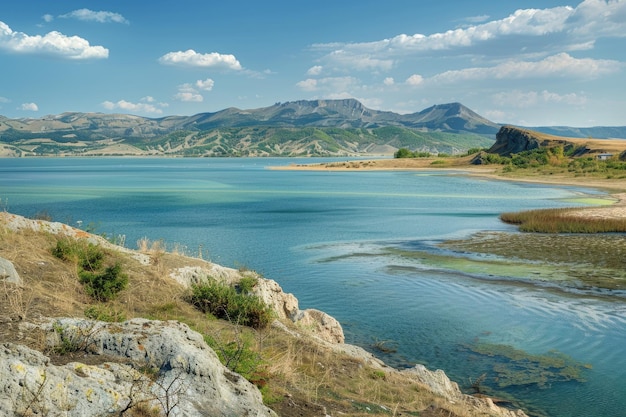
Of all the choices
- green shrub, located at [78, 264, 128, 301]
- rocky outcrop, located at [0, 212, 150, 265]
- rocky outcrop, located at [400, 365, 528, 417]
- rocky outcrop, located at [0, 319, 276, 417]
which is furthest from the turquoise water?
rocky outcrop, located at [0, 319, 276, 417]

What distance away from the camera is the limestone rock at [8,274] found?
10.8 meters

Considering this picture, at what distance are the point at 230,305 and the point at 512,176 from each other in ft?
350

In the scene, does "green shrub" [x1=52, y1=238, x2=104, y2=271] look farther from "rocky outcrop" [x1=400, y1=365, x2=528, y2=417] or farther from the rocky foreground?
"rocky outcrop" [x1=400, y1=365, x2=528, y2=417]

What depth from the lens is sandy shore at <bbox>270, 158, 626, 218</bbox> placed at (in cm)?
4650

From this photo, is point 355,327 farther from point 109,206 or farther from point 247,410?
point 109,206

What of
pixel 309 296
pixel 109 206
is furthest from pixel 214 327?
pixel 109 206

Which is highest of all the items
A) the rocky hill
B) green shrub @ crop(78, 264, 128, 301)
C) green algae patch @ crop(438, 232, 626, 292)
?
the rocky hill

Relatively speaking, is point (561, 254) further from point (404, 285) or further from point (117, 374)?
point (117, 374)

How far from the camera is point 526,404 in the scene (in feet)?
40.8

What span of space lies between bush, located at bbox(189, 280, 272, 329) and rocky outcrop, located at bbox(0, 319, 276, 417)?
4.34 meters

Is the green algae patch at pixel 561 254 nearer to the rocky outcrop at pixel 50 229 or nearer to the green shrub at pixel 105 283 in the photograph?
the rocky outcrop at pixel 50 229

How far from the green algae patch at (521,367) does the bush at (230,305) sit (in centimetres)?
550

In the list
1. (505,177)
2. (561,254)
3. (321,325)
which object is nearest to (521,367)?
(321,325)

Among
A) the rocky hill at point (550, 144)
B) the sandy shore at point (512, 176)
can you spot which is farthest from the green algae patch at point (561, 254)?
the rocky hill at point (550, 144)
